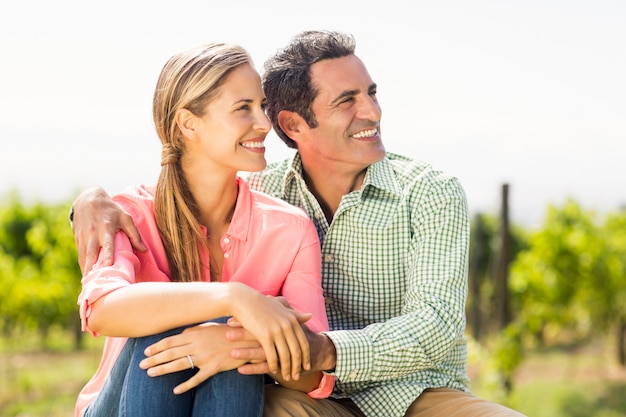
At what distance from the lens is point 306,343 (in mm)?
2217

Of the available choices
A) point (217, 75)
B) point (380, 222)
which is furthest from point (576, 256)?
point (217, 75)

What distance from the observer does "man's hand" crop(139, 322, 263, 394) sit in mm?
2129

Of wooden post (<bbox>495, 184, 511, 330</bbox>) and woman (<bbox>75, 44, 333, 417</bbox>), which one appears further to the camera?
wooden post (<bbox>495, 184, 511, 330</bbox>)

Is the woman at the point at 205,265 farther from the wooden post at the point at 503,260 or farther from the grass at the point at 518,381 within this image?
the wooden post at the point at 503,260

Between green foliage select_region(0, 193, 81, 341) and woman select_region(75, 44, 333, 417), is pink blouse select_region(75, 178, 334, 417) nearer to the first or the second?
woman select_region(75, 44, 333, 417)

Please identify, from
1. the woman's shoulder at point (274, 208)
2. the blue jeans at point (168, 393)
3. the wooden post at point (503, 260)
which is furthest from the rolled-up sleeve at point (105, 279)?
the wooden post at point (503, 260)

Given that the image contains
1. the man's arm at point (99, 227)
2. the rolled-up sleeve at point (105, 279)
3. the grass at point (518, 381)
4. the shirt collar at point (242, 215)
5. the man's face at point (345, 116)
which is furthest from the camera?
the grass at point (518, 381)

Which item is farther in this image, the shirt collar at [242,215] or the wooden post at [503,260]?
the wooden post at [503,260]

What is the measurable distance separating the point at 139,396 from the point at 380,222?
1122mm

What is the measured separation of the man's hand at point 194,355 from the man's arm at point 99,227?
0.35 metres

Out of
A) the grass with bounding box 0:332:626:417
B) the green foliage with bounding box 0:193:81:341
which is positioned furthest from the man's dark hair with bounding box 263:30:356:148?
the green foliage with bounding box 0:193:81:341

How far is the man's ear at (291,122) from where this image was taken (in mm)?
3160

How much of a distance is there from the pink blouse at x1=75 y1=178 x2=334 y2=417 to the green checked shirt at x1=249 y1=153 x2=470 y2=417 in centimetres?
29

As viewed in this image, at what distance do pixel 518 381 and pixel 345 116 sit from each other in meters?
8.15
